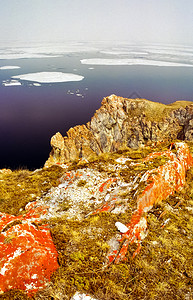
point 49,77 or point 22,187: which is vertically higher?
point 49,77

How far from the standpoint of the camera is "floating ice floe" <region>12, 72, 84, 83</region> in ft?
456

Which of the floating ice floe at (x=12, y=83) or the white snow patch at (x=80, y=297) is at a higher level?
the floating ice floe at (x=12, y=83)

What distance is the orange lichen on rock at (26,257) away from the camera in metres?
4.16

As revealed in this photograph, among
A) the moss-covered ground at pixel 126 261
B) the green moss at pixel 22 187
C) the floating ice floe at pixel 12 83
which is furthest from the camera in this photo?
the floating ice floe at pixel 12 83

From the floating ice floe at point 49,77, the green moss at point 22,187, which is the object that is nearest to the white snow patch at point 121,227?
the green moss at point 22,187

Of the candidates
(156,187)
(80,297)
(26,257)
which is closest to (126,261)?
(80,297)

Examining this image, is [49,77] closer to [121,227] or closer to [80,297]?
[121,227]

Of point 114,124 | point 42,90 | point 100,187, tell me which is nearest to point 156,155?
point 100,187

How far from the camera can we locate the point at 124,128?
54531 millimetres

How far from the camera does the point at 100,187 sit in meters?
8.76

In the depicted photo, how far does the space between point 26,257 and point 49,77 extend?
162 metres

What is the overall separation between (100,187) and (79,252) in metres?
3.87

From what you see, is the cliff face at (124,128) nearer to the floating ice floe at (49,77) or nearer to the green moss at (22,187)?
the green moss at (22,187)

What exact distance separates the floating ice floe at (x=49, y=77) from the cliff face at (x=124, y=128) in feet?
309
